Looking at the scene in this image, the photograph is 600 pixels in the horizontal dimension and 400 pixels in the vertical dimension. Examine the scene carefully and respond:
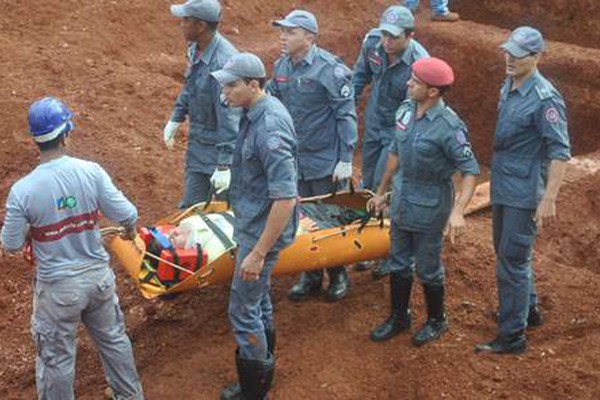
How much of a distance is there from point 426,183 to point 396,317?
1066 mm

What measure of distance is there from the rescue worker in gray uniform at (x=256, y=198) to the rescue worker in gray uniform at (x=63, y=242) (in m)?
0.68

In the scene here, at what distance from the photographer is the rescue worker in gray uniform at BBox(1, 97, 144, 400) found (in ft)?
15.2

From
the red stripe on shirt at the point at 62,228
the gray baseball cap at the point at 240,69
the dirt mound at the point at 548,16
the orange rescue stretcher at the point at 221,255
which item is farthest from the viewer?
the dirt mound at the point at 548,16

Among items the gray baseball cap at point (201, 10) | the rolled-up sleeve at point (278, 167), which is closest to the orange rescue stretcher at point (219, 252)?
the rolled-up sleeve at point (278, 167)

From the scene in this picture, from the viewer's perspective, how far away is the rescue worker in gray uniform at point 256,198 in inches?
189

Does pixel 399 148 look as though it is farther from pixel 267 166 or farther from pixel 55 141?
A: pixel 55 141

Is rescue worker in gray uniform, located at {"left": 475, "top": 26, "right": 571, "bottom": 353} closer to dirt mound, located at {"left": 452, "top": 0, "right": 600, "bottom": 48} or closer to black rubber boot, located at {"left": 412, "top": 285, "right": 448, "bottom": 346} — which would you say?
black rubber boot, located at {"left": 412, "top": 285, "right": 448, "bottom": 346}

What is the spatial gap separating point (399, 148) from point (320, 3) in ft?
29.1

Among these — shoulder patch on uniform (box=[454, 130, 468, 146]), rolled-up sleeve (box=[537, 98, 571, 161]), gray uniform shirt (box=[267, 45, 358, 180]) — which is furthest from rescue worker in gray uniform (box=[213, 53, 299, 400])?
rolled-up sleeve (box=[537, 98, 571, 161])

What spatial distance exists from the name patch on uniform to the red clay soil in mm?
1770

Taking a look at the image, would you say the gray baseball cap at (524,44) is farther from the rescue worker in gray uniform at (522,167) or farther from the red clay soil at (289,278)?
the red clay soil at (289,278)

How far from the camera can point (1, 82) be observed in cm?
994

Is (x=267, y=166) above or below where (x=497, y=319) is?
above

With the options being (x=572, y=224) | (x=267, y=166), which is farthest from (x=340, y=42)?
(x=267, y=166)
